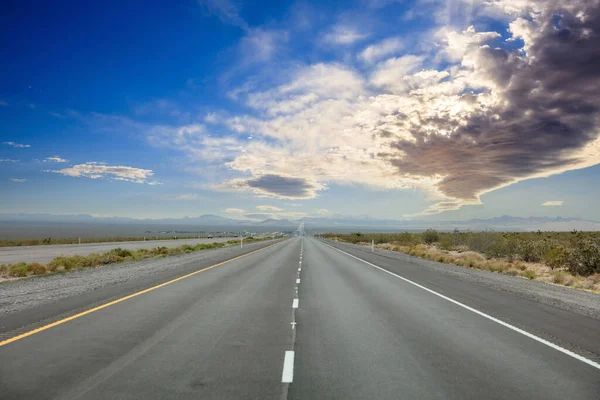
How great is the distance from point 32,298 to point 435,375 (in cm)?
1124

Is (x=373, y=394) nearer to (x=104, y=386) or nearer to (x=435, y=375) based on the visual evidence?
(x=435, y=375)

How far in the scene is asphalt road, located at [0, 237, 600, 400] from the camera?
4574 millimetres

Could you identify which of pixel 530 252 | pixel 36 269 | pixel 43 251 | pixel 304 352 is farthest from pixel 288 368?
pixel 43 251

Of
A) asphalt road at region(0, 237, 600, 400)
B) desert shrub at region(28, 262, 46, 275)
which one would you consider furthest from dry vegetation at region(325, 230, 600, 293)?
desert shrub at region(28, 262, 46, 275)

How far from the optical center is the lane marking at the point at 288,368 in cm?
483

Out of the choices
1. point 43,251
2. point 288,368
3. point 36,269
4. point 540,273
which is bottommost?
point 540,273

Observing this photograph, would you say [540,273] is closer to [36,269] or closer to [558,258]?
[558,258]

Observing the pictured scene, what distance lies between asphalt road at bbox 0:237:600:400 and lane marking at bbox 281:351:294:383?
15 millimetres

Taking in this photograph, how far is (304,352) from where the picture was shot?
6.02m

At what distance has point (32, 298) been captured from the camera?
1117 cm

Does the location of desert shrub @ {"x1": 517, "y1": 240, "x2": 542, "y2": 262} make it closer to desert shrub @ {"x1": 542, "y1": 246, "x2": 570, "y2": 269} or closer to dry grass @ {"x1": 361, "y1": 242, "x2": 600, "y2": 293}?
dry grass @ {"x1": 361, "y1": 242, "x2": 600, "y2": 293}

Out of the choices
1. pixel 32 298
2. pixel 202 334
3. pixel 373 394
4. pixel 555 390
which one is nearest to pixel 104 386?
pixel 202 334

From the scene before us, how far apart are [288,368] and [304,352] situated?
2.68ft

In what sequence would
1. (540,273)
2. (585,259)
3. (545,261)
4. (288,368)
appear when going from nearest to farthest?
(288,368) → (585,259) → (540,273) → (545,261)
